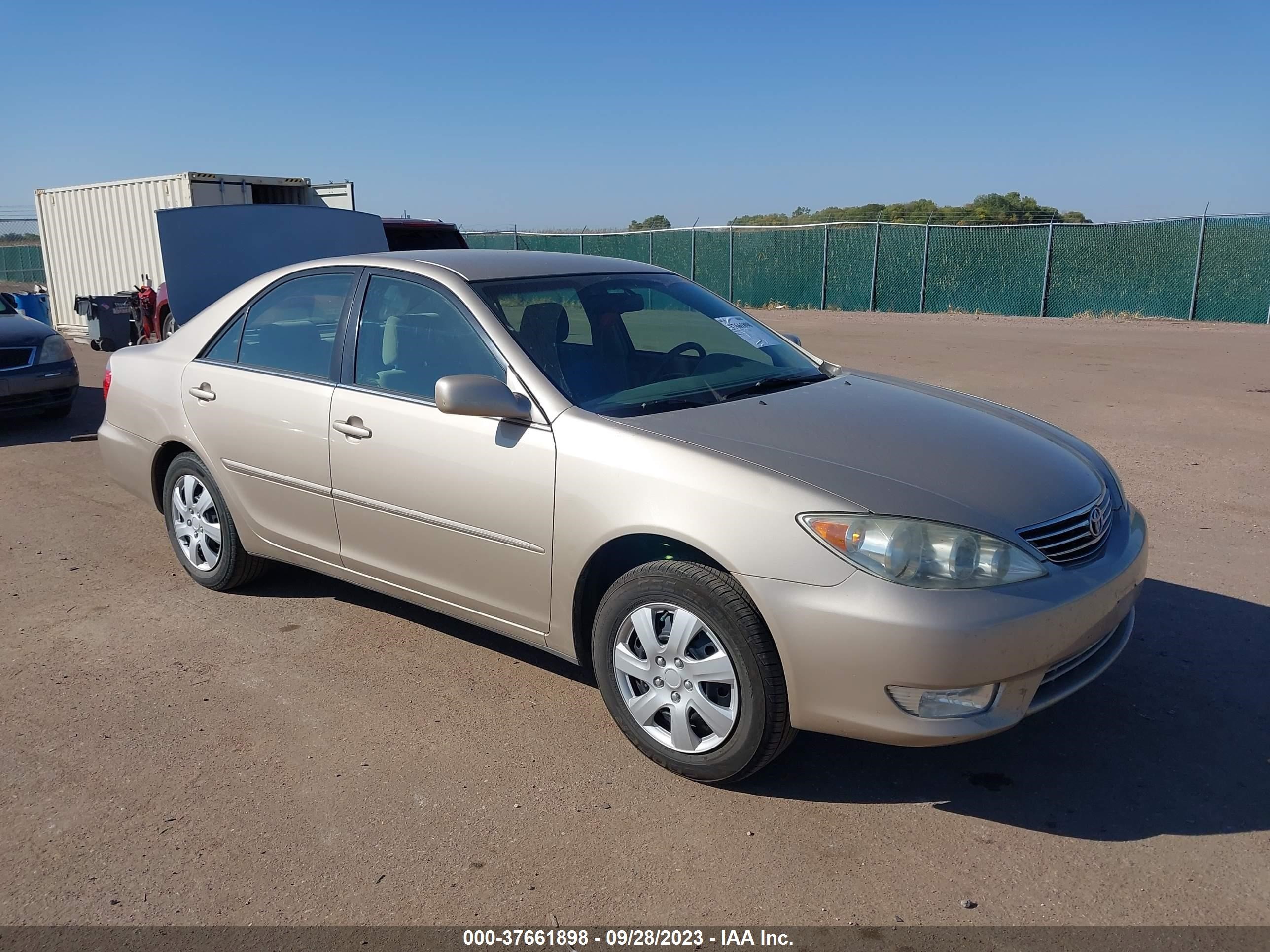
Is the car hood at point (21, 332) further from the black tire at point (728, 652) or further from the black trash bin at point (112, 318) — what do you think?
the black tire at point (728, 652)

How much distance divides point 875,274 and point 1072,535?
72.7ft

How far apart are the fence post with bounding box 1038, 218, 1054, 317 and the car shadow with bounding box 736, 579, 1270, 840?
1948 centimetres

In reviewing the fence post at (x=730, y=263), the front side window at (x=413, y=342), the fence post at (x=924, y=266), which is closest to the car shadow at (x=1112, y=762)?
the front side window at (x=413, y=342)

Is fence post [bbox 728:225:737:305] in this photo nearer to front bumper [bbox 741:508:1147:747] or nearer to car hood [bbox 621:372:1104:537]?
car hood [bbox 621:372:1104:537]

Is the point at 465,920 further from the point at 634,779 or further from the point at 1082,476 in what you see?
the point at 1082,476

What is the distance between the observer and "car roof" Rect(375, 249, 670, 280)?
4254mm

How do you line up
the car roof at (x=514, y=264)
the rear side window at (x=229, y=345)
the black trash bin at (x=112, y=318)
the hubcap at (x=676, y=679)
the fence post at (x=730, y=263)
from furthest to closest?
the fence post at (x=730, y=263)
the black trash bin at (x=112, y=318)
the rear side window at (x=229, y=345)
the car roof at (x=514, y=264)
the hubcap at (x=676, y=679)

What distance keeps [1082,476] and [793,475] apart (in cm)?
119

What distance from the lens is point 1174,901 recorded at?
108 inches

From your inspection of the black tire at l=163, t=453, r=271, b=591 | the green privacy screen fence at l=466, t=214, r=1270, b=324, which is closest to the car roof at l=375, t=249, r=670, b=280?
the black tire at l=163, t=453, r=271, b=591

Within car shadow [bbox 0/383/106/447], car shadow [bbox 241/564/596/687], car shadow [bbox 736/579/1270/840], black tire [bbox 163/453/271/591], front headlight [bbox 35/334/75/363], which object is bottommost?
car shadow [bbox 0/383/106/447]

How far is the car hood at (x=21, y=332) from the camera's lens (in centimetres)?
931

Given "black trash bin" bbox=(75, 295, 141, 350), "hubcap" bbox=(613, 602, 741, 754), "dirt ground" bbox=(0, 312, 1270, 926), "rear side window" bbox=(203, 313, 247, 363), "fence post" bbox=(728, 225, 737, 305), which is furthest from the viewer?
"fence post" bbox=(728, 225, 737, 305)

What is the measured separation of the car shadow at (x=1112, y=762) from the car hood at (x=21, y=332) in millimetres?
7469
